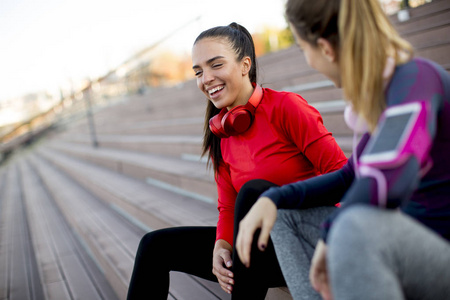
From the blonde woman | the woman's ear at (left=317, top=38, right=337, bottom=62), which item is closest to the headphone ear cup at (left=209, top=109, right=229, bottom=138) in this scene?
the blonde woman

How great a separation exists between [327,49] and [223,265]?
0.78 m

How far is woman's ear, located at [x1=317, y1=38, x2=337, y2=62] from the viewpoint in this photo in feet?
2.41

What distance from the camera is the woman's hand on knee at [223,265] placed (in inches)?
43.4

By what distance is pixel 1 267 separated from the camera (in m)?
2.97

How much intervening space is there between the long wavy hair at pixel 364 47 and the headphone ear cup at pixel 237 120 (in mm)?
555

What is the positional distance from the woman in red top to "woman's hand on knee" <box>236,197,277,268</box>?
17 centimetres

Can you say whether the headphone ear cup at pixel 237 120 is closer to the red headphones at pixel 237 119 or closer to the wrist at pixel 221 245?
the red headphones at pixel 237 119

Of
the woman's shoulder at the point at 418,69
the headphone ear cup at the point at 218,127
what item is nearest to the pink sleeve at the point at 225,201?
the headphone ear cup at the point at 218,127

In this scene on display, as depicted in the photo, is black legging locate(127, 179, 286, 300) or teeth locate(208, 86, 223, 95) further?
teeth locate(208, 86, 223, 95)

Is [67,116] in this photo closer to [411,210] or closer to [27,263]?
[27,263]

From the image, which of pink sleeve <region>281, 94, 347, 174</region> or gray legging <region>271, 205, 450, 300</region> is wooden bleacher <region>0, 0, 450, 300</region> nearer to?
pink sleeve <region>281, 94, 347, 174</region>

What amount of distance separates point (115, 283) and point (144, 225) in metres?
0.66

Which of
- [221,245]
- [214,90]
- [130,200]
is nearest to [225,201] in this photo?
[221,245]

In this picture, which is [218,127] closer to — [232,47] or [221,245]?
[232,47]
